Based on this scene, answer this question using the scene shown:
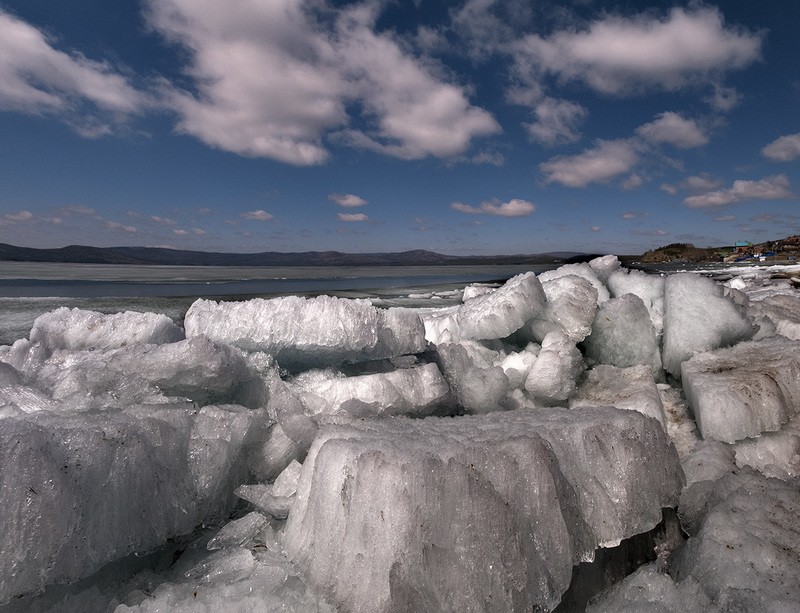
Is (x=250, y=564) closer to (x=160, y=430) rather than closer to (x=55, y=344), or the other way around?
(x=160, y=430)

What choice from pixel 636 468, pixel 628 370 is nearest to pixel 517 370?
pixel 628 370

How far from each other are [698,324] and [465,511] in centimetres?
329

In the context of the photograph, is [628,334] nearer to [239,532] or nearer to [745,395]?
[745,395]

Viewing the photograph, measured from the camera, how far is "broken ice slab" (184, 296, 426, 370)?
9.84 ft

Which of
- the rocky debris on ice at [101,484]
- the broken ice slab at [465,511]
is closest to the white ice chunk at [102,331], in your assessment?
the rocky debris on ice at [101,484]

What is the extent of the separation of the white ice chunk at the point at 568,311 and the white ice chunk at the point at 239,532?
2934 millimetres

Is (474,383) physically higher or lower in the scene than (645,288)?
lower

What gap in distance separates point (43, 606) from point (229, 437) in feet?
2.88

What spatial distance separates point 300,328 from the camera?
9.84ft

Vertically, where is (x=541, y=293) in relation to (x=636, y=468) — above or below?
above

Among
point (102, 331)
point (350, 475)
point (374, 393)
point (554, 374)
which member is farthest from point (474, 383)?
point (102, 331)

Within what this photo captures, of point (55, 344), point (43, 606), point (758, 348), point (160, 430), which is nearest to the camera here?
point (43, 606)

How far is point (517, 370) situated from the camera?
3.85 m

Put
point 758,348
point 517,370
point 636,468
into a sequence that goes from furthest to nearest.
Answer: point 517,370 < point 758,348 < point 636,468
